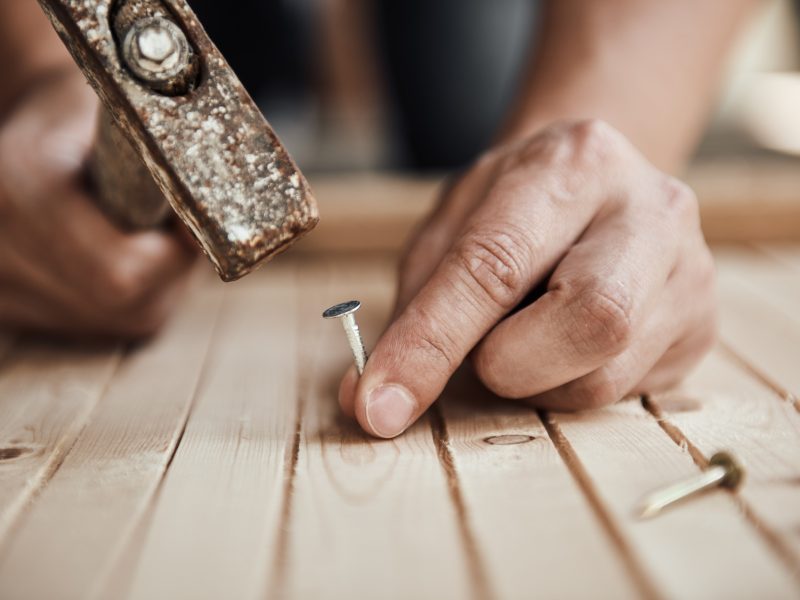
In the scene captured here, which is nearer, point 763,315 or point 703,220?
point 763,315

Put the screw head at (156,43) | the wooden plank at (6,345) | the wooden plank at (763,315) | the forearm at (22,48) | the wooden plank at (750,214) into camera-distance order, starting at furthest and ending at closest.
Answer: the wooden plank at (750,214) → the forearm at (22,48) → the wooden plank at (6,345) → the wooden plank at (763,315) → the screw head at (156,43)

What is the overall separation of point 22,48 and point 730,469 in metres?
1.29

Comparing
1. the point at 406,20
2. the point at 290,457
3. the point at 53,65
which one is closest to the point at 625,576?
the point at 290,457

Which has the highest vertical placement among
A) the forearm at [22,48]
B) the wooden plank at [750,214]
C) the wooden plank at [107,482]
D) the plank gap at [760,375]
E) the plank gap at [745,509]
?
the forearm at [22,48]

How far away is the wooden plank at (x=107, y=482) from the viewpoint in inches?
24.7

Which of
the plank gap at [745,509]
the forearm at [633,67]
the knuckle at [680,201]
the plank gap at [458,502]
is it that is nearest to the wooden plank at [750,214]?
the forearm at [633,67]

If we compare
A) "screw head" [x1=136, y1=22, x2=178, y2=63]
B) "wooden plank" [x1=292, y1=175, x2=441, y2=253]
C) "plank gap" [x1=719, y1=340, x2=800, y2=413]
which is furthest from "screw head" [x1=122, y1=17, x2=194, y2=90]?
"wooden plank" [x1=292, y1=175, x2=441, y2=253]

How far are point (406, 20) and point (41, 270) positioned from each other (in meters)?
1.43

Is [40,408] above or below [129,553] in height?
above

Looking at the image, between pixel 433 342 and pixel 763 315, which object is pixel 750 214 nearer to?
pixel 763 315

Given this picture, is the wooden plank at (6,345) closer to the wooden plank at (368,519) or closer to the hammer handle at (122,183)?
the hammer handle at (122,183)

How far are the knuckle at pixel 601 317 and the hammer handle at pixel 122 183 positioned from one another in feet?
1.70

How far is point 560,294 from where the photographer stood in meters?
0.83

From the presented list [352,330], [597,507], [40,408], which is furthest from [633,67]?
[40,408]
